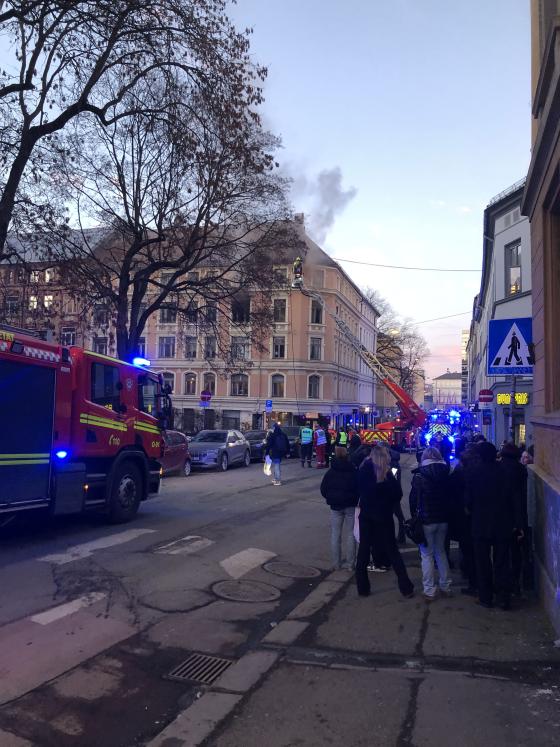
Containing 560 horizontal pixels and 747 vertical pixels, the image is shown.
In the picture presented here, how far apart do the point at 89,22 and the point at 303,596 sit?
1185 cm

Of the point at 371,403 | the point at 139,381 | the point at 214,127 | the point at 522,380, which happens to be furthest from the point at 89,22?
the point at 371,403

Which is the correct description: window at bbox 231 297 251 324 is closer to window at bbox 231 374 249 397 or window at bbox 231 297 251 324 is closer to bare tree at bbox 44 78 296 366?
bare tree at bbox 44 78 296 366

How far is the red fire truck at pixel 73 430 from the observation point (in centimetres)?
873

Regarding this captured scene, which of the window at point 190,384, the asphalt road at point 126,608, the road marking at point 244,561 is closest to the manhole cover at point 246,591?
the asphalt road at point 126,608

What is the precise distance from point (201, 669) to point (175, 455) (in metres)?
14.9

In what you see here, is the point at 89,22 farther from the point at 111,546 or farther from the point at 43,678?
the point at 43,678

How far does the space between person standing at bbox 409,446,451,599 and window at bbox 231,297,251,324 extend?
19.4 m

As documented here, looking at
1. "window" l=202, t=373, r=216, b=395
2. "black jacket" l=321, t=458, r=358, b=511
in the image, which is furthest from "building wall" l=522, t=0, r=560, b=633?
"window" l=202, t=373, r=216, b=395

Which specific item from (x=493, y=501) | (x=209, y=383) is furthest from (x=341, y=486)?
(x=209, y=383)

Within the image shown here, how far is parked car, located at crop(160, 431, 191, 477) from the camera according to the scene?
18.9 metres

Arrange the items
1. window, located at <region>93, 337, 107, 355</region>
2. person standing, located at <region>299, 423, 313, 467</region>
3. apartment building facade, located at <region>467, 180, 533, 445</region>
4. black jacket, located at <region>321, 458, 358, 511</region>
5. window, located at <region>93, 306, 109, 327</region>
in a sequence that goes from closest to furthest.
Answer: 1. black jacket, located at <region>321, 458, 358, 511</region>
2. window, located at <region>93, 306, 109, 327</region>
3. person standing, located at <region>299, 423, 313, 467</region>
4. apartment building facade, located at <region>467, 180, 533, 445</region>
5. window, located at <region>93, 337, 107, 355</region>

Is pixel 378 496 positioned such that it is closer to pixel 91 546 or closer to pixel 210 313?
pixel 91 546

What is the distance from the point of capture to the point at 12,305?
18.2 metres

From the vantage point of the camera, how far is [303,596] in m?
6.96
